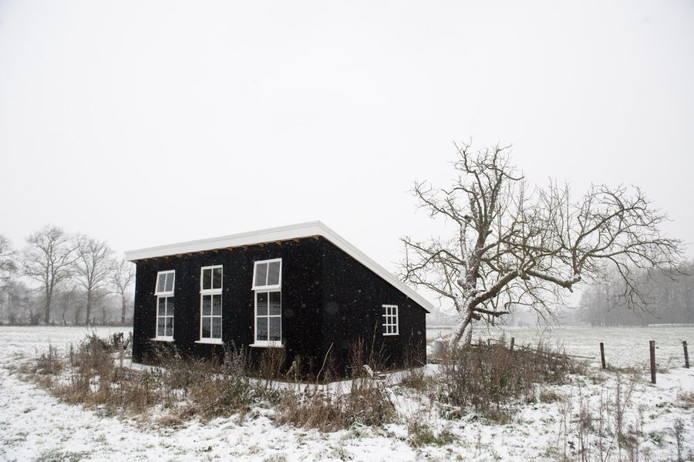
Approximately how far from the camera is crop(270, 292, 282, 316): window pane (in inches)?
379

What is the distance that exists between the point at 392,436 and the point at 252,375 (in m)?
4.66

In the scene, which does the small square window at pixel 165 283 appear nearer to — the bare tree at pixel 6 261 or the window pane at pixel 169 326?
the window pane at pixel 169 326

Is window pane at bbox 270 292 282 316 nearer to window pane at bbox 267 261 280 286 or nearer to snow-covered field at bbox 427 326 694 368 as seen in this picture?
window pane at bbox 267 261 280 286

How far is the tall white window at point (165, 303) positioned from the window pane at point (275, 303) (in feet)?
13.8

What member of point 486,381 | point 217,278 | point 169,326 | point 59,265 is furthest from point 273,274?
point 59,265

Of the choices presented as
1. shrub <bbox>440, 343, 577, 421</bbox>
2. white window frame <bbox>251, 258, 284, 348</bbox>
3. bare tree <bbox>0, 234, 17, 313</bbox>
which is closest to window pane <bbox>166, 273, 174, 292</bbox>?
white window frame <bbox>251, 258, 284, 348</bbox>

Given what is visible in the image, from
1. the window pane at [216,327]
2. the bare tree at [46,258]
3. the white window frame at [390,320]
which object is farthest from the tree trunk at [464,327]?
the bare tree at [46,258]

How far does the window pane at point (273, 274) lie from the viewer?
32.0 ft

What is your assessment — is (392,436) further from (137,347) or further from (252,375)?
(137,347)

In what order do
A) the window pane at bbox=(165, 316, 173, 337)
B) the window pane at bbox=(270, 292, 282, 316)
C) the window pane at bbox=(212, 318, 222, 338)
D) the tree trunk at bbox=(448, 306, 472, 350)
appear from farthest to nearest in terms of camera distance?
1. the tree trunk at bbox=(448, 306, 472, 350)
2. the window pane at bbox=(165, 316, 173, 337)
3. the window pane at bbox=(212, 318, 222, 338)
4. the window pane at bbox=(270, 292, 282, 316)

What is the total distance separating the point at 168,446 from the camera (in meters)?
5.62

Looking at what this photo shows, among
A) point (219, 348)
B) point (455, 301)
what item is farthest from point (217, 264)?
point (455, 301)

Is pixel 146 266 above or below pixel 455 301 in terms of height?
above

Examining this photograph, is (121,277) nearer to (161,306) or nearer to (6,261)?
(6,261)
